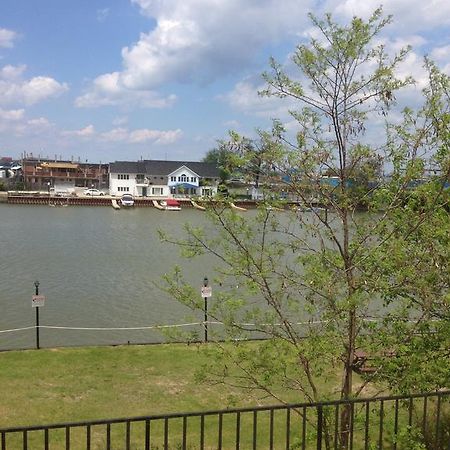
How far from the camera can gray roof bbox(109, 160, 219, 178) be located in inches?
3127

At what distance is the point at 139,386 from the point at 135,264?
57.0 feet

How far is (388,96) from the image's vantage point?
500 centimetres

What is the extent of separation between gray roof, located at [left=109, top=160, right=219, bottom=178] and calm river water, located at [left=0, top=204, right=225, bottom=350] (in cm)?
3560

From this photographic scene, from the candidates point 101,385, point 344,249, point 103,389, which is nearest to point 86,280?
point 101,385

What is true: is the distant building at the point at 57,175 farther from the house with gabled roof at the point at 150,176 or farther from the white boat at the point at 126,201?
the white boat at the point at 126,201

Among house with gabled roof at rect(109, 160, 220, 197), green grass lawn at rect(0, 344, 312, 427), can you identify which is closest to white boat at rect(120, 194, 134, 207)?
house with gabled roof at rect(109, 160, 220, 197)

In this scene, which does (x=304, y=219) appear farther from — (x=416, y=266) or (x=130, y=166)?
(x=130, y=166)

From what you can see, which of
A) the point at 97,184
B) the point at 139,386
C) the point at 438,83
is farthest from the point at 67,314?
the point at 97,184

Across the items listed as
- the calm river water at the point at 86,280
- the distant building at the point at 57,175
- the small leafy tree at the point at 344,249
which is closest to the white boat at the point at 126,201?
the distant building at the point at 57,175

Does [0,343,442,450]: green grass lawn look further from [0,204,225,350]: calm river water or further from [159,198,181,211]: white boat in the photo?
[159,198,181,211]: white boat

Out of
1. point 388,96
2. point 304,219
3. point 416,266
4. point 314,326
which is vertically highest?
point 388,96

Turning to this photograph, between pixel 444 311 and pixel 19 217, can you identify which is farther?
pixel 19 217

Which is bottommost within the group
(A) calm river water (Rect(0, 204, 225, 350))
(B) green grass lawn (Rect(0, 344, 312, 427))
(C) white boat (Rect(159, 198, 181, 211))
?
(A) calm river water (Rect(0, 204, 225, 350))

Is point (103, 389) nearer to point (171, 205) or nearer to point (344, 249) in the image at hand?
point (344, 249)
